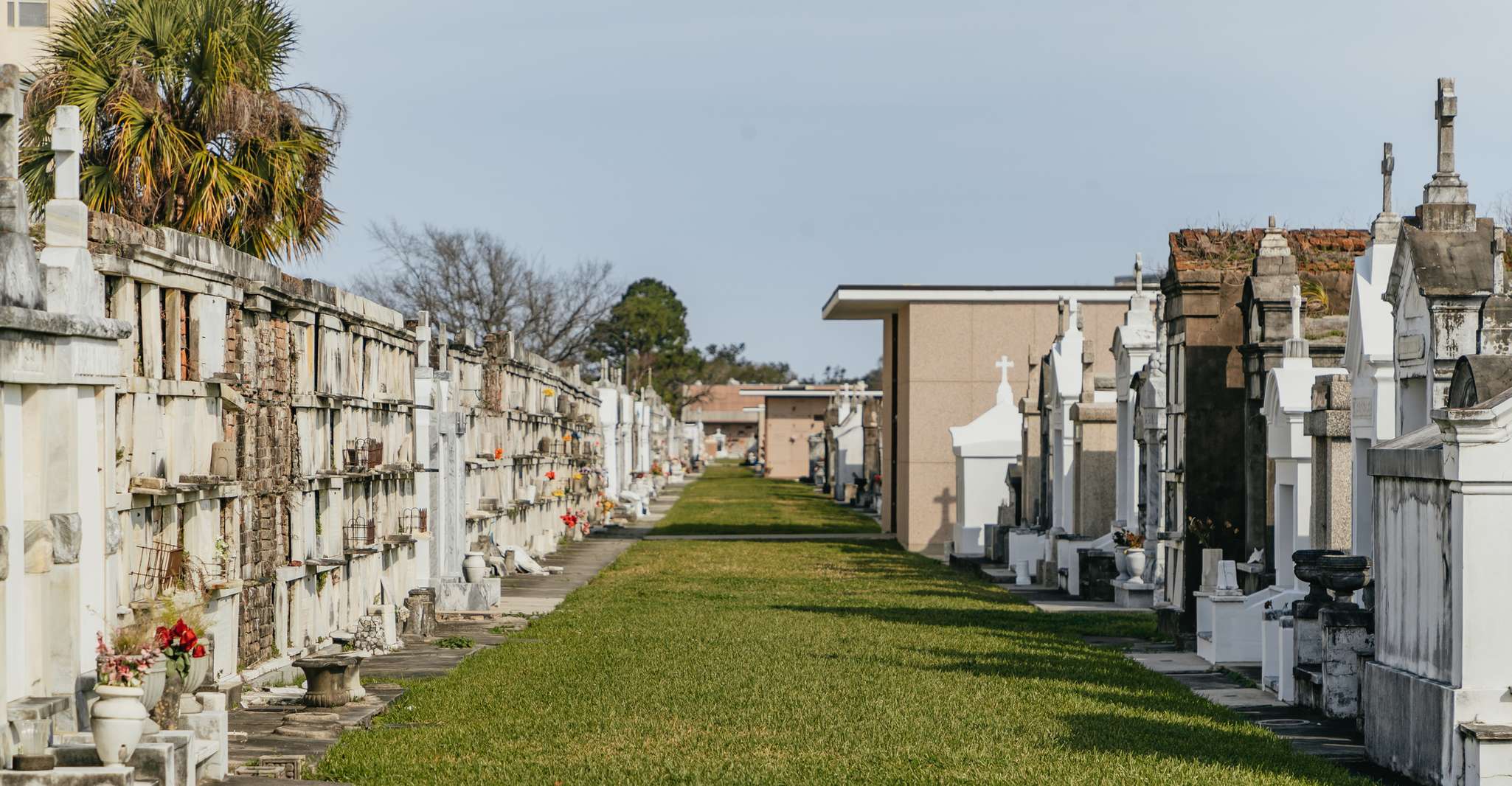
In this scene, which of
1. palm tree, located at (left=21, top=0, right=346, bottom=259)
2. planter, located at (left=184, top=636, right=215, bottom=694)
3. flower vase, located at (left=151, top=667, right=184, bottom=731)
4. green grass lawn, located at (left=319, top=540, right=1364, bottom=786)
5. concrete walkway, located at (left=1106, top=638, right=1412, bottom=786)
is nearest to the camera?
flower vase, located at (left=151, top=667, right=184, bottom=731)

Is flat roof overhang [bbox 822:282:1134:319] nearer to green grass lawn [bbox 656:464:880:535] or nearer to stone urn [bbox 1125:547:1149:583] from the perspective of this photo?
green grass lawn [bbox 656:464:880:535]

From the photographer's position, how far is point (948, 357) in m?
39.8

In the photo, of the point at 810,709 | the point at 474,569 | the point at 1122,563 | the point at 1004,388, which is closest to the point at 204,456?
the point at 810,709

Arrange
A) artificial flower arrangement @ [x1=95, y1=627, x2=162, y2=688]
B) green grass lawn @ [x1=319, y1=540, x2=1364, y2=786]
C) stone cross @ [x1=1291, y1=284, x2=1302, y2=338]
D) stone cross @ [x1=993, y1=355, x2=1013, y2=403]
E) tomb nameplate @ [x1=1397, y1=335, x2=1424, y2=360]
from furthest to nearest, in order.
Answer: stone cross @ [x1=993, y1=355, x2=1013, y2=403] → stone cross @ [x1=1291, y1=284, x2=1302, y2=338] → tomb nameplate @ [x1=1397, y1=335, x2=1424, y2=360] → green grass lawn @ [x1=319, y1=540, x2=1364, y2=786] → artificial flower arrangement @ [x1=95, y1=627, x2=162, y2=688]

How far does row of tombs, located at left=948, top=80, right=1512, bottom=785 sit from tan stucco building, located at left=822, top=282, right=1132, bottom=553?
32.0 ft

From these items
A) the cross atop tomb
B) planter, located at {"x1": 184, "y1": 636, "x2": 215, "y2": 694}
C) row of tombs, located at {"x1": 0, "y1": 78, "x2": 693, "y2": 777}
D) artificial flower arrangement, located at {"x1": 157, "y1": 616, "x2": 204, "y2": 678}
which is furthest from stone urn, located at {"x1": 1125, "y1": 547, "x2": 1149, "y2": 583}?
artificial flower arrangement, located at {"x1": 157, "y1": 616, "x2": 204, "y2": 678}

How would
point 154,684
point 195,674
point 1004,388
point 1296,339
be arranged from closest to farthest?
point 154,684
point 195,674
point 1296,339
point 1004,388

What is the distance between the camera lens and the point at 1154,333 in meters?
23.9

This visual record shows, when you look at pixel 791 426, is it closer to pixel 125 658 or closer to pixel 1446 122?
pixel 1446 122

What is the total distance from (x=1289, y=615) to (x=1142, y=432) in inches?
340

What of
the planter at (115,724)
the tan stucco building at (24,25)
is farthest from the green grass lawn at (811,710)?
the tan stucco building at (24,25)

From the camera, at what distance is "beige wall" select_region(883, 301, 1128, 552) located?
39.3 m

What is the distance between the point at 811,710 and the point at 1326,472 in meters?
6.01

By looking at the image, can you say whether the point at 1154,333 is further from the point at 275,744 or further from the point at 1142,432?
the point at 275,744
